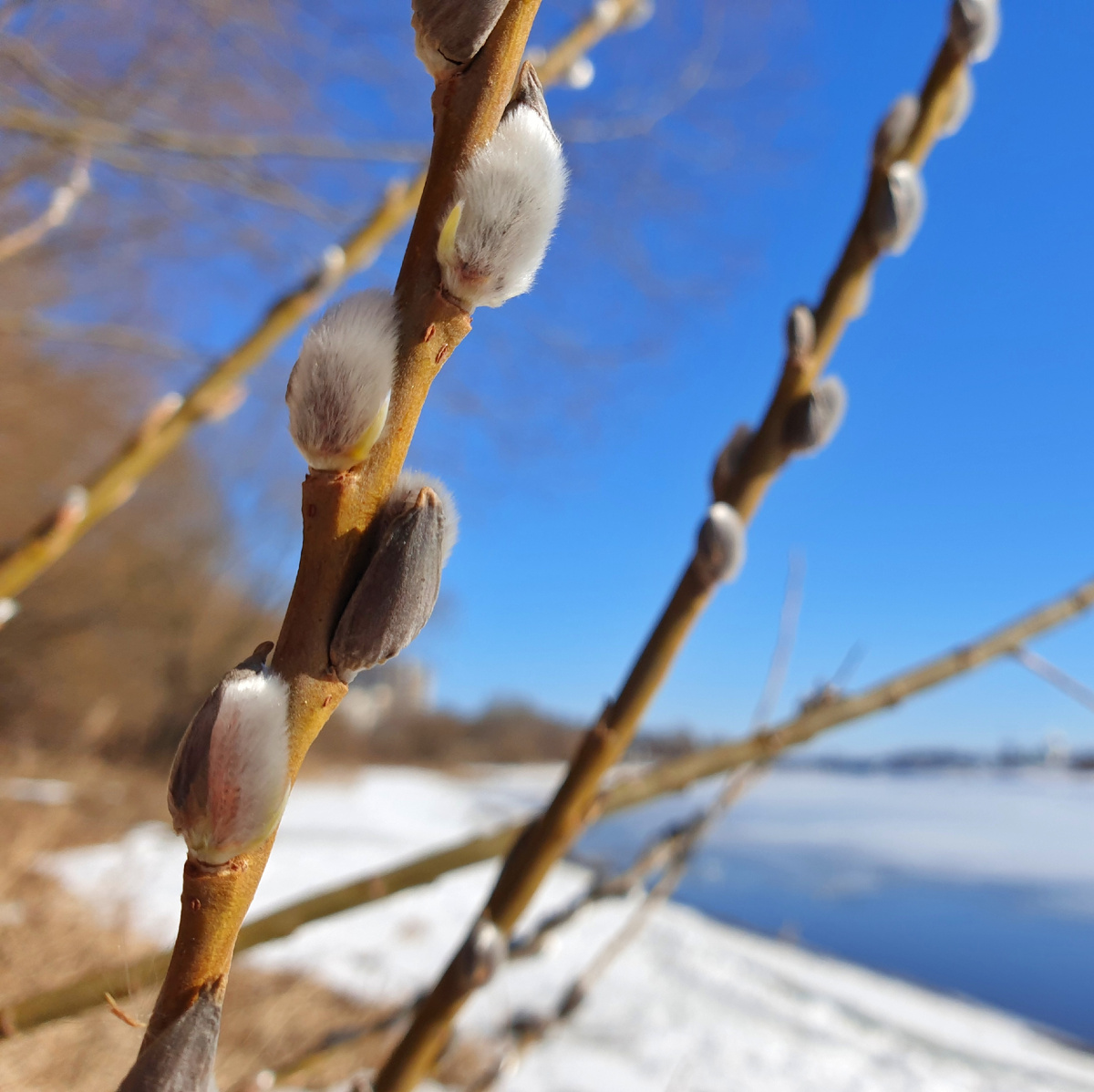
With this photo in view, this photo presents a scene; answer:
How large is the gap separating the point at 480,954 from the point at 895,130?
1.01 ft

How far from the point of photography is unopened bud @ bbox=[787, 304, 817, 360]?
0.27 m

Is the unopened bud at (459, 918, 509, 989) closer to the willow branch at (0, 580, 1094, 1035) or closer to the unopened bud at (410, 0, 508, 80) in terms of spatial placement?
the willow branch at (0, 580, 1094, 1035)

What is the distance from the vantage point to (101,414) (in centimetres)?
375

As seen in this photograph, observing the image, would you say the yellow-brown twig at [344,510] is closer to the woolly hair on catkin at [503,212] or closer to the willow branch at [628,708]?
the woolly hair on catkin at [503,212]

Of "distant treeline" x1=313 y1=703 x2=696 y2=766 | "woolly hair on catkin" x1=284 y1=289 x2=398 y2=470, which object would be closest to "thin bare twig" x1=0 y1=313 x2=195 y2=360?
"woolly hair on catkin" x1=284 y1=289 x2=398 y2=470

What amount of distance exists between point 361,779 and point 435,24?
269 inches

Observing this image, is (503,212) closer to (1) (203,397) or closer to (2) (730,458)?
(2) (730,458)

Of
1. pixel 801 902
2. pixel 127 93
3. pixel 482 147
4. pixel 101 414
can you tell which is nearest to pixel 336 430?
pixel 482 147

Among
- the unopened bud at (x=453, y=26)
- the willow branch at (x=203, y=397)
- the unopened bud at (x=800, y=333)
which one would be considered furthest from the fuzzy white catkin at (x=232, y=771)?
the willow branch at (x=203, y=397)

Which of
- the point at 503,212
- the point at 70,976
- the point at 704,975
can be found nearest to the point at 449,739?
the point at 704,975

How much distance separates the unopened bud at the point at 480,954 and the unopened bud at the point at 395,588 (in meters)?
0.15

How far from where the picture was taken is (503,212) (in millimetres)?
131

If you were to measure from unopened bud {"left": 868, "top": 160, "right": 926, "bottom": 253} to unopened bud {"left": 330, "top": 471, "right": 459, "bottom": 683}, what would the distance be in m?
0.21

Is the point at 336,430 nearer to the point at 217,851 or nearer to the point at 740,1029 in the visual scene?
the point at 217,851
